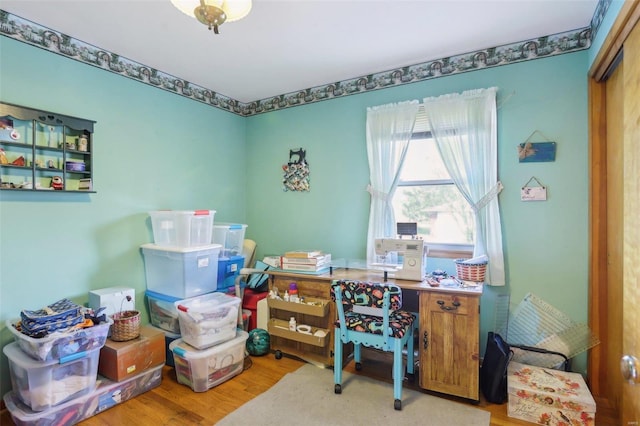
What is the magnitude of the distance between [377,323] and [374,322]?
23 mm

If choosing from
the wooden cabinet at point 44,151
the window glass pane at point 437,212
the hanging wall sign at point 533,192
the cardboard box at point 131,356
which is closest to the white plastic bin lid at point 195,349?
the cardboard box at point 131,356

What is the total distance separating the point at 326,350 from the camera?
8.66 feet

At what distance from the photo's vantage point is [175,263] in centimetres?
265

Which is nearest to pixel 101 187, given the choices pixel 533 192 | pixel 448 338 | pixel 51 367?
pixel 51 367

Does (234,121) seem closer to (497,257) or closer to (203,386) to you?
(203,386)

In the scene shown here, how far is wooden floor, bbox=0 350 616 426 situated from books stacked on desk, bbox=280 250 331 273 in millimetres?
817

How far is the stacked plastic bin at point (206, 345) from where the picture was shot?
2.29 metres

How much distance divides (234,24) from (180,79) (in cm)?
126

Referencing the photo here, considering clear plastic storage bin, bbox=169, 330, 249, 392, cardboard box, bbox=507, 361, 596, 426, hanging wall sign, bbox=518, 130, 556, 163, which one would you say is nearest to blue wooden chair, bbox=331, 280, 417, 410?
cardboard box, bbox=507, 361, 596, 426

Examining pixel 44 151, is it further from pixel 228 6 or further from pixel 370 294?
pixel 370 294

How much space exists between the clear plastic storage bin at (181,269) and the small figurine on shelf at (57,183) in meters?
0.78

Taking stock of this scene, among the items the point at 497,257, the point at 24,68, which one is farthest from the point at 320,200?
the point at 24,68

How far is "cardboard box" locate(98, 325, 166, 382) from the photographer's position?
2174mm

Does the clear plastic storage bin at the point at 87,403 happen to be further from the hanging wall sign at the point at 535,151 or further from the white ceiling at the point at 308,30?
the hanging wall sign at the point at 535,151
